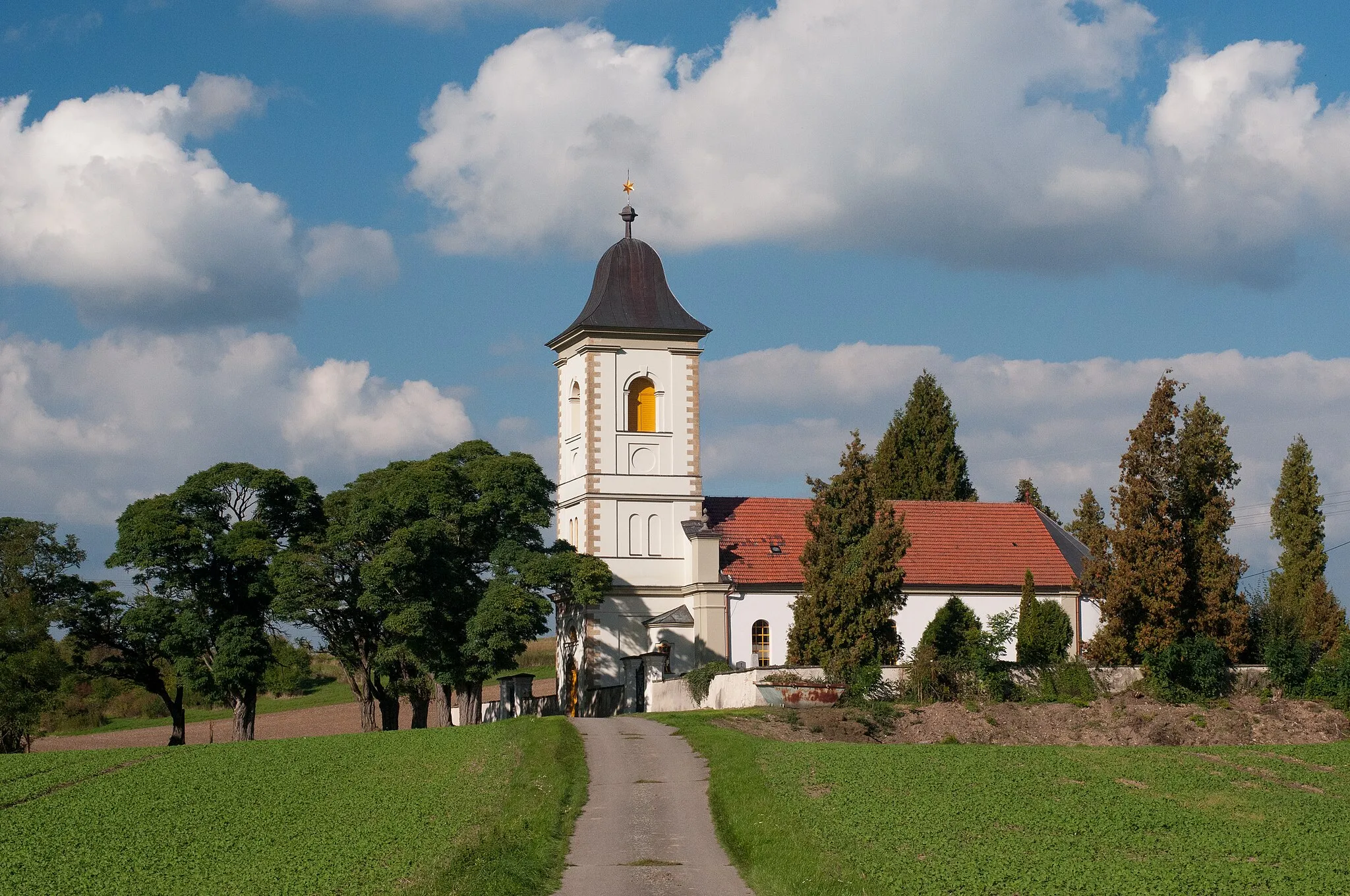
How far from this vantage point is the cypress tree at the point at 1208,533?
45906mm

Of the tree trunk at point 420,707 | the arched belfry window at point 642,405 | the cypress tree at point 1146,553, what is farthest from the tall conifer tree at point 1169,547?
the tree trunk at point 420,707

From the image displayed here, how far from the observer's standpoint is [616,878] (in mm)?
20875

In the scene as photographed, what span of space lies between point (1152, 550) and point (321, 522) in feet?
87.7

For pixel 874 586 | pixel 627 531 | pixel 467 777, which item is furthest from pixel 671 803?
pixel 627 531

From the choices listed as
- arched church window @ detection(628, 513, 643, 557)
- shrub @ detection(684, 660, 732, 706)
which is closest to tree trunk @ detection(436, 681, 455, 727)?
arched church window @ detection(628, 513, 643, 557)

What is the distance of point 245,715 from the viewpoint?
50.5 m

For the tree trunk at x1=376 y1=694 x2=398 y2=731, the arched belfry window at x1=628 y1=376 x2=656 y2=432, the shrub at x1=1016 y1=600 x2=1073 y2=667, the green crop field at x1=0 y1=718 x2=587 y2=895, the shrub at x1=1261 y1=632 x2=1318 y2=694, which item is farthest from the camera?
the arched belfry window at x1=628 y1=376 x2=656 y2=432

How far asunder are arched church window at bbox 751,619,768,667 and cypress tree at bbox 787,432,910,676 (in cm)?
566

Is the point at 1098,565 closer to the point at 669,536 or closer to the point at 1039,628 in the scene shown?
the point at 1039,628

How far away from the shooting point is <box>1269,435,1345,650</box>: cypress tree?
57.3 metres

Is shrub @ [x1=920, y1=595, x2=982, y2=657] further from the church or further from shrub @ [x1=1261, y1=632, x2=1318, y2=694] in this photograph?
shrub @ [x1=1261, y1=632, x2=1318, y2=694]

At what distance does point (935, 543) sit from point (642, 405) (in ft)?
38.1

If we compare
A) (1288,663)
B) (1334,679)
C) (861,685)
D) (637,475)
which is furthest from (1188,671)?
(637,475)

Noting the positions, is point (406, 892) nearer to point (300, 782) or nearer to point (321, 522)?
point (300, 782)
